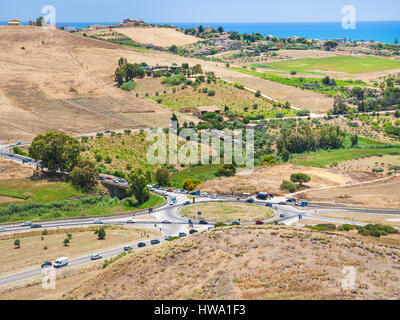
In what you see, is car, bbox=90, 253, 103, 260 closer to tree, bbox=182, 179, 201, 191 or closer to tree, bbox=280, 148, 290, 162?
tree, bbox=182, 179, 201, 191

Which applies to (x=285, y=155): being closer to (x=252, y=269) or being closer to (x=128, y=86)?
(x=252, y=269)

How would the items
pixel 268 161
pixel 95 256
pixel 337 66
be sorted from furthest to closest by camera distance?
pixel 337 66 < pixel 268 161 < pixel 95 256

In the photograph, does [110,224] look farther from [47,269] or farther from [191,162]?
[191,162]

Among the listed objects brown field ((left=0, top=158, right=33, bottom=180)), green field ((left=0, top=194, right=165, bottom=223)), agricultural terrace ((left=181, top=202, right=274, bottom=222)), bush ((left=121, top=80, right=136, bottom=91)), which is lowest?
green field ((left=0, top=194, right=165, bottom=223))

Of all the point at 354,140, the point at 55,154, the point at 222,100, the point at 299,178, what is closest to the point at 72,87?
the point at 222,100

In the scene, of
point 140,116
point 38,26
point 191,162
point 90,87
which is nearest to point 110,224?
point 191,162

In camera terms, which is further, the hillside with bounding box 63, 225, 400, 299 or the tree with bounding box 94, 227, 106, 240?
the tree with bounding box 94, 227, 106, 240

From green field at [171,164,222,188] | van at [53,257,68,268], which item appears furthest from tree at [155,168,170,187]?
van at [53,257,68,268]
